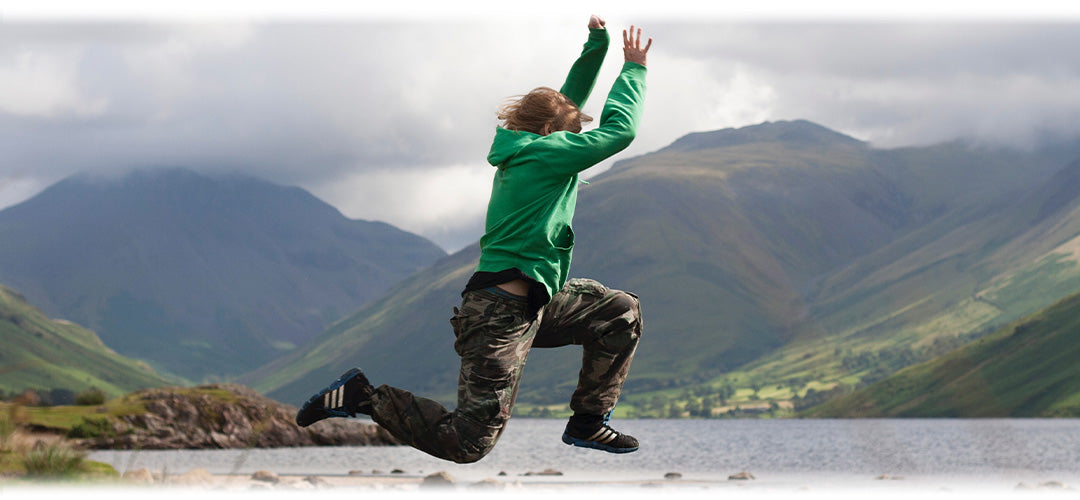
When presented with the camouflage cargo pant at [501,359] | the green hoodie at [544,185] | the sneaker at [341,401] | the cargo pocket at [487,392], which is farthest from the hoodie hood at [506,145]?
the sneaker at [341,401]

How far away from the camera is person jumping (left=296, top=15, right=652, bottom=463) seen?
23.9 ft

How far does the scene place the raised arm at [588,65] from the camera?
8.20 m

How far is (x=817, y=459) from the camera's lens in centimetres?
10600

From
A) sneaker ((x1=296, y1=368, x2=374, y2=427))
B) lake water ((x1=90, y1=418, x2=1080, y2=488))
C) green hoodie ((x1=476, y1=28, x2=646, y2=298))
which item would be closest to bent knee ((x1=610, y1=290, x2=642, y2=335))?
green hoodie ((x1=476, y1=28, x2=646, y2=298))

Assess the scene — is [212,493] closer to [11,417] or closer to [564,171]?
[11,417]

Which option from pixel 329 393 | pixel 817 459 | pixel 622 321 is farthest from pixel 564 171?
pixel 817 459

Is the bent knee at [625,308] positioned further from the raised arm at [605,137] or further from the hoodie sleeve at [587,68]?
the hoodie sleeve at [587,68]

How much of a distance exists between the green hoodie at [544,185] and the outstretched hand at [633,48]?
24 centimetres

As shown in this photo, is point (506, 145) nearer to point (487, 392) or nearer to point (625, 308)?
point (625, 308)

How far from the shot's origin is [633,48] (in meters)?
7.83

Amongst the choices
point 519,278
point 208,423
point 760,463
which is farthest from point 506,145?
point 208,423

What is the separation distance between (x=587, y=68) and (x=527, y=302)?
216 centimetres

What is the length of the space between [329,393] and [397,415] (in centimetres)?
56

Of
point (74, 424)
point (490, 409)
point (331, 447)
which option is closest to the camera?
point (490, 409)
